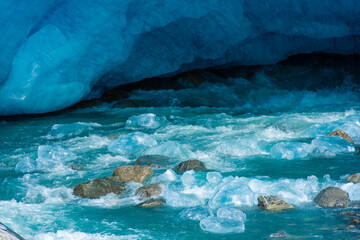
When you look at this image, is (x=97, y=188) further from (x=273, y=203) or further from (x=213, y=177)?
(x=273, y=203)

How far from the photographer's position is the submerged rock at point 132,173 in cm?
440

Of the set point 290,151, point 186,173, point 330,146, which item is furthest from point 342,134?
point 186,173

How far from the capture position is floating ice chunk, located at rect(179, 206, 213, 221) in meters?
3.37

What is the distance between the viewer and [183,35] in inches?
380

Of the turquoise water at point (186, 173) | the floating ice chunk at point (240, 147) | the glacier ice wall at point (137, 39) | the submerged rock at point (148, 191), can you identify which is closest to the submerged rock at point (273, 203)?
the turquoise water at point (186, 173)

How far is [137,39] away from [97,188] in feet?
17.6

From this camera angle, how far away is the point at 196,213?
340 cm

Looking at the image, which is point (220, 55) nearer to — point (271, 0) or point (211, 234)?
point (271, 0)

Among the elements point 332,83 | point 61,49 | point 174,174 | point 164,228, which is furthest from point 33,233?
point 332,83

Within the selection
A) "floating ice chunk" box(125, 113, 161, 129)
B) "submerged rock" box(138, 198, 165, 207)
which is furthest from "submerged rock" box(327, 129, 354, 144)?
"floating ice chunk" box(125, 113, 161, 129)

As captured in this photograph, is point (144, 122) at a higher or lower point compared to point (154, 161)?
higher

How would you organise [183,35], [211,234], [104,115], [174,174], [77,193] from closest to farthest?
[211,234], [77,193], [174,174], [104,115], [183,35]

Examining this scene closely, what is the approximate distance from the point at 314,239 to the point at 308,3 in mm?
7266

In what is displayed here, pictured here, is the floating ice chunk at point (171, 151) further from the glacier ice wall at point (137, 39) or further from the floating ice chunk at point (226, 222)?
the glacier ice wall at point (137, 39)
